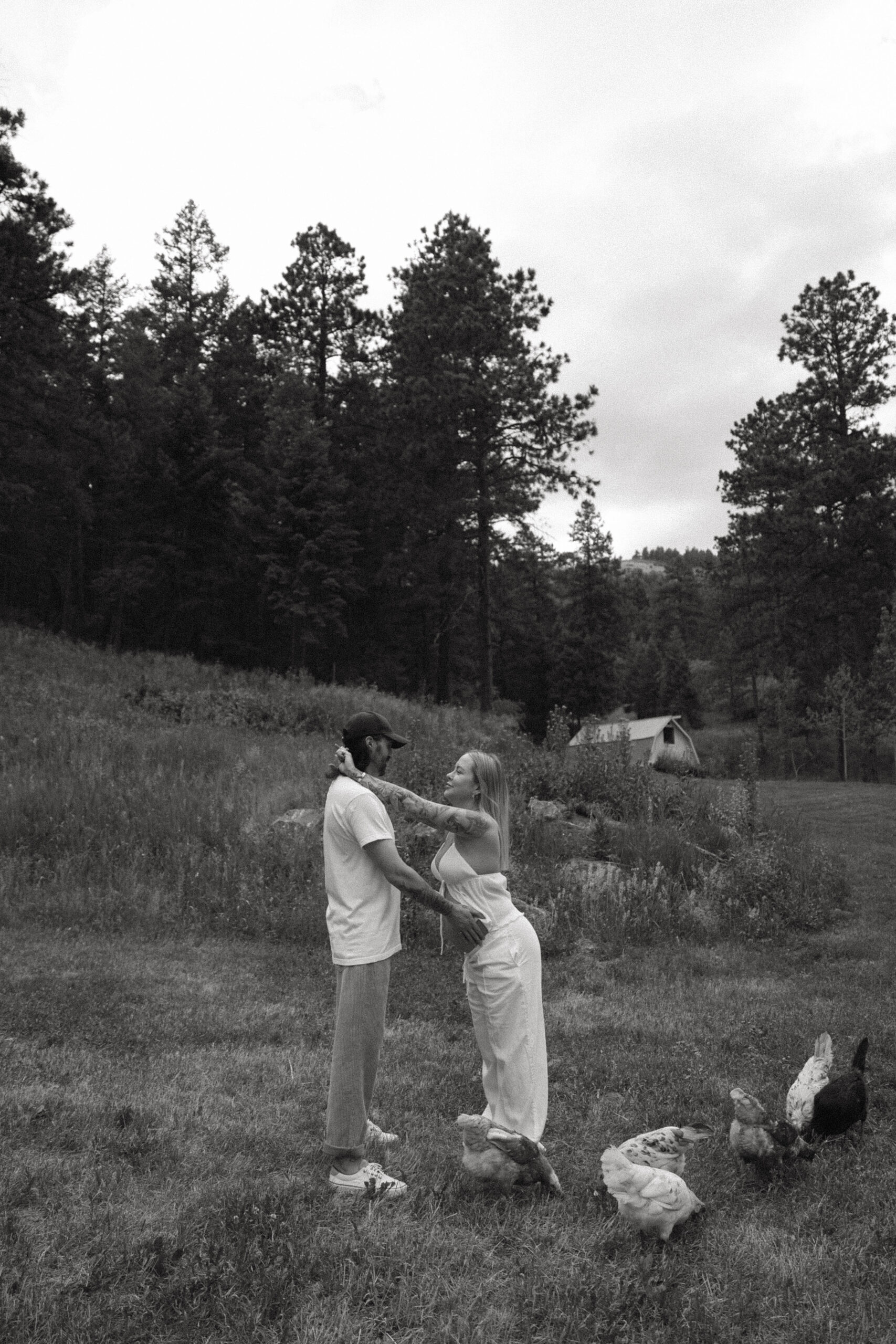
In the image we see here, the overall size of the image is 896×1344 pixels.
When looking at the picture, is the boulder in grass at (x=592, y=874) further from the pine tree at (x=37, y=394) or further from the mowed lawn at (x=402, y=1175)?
the pine tree at (x=37, y=394)

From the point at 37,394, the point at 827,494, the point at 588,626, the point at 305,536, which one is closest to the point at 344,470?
the point at 305,536

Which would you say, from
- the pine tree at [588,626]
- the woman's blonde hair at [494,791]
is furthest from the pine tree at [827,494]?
the woman's blonde hair at [494,791]

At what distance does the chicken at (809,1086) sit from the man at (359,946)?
2257 mm

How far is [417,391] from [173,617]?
548 inches

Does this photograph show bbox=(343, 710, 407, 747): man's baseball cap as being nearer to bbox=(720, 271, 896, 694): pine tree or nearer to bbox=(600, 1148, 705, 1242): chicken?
bbox=(600, 1148, 705, 1242): chicken

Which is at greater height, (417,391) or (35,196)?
(35,196)

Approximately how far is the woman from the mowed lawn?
0.43 metres

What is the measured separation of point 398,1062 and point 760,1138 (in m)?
2.52

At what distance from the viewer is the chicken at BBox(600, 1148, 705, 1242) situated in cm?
397

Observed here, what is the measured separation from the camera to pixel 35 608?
4425cm

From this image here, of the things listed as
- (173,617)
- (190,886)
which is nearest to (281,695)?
(190,886)

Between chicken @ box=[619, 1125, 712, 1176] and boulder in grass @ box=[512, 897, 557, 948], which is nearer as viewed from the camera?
chicken @ box=[619, 1125, 712, 1176]

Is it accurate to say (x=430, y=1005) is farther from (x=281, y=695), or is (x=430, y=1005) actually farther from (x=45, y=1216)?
(x=281, y=695)

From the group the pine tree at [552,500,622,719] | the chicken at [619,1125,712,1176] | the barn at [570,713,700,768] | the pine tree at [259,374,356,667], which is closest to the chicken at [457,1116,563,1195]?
the chicken at [619,1125,712,1176]
